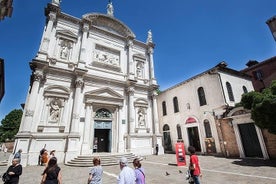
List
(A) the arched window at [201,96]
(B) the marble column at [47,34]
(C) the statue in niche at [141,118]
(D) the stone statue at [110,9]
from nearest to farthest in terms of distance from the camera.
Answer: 1. (B) the marble column at [47,34]
2. (A) the arched window at [201,96]
3. (C) the statue in niche at [141,118]
4. (D) the stone statue at [110,9]

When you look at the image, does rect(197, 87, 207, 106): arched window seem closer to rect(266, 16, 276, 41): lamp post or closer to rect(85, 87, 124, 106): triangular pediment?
rect(266, 16, 276, 41): lamp post

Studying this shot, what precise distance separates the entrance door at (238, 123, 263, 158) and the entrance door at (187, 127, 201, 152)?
4.68 metres

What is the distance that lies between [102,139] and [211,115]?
11.6 metres

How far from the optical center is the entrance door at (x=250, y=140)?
12125mm

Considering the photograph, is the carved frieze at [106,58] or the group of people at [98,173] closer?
the group of people at [98,173]

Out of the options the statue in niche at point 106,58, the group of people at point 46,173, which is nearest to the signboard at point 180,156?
the group of people at point 46,173

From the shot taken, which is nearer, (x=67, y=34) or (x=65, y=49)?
(x=65, y=49)

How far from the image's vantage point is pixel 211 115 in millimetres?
15523

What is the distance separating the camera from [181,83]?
19625 mm

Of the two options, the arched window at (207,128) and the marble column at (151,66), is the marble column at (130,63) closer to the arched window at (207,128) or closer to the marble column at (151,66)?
the marble column at (151,66)

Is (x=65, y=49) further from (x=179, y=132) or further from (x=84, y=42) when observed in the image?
(x=179, y=132)

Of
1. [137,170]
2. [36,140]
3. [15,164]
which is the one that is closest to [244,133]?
[137,170]

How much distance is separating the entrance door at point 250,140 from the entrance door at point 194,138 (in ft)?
15.4

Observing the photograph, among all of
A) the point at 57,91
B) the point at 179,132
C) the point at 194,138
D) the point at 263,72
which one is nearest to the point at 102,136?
the point at 57,91
